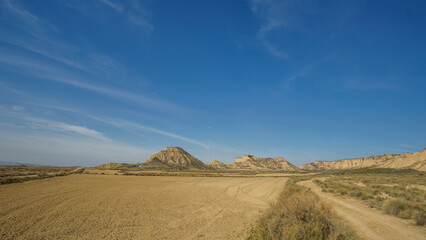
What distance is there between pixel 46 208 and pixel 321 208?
15168mm

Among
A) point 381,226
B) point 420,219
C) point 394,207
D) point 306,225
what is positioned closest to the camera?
point 306,225

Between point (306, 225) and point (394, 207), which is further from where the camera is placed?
point (394, 207)

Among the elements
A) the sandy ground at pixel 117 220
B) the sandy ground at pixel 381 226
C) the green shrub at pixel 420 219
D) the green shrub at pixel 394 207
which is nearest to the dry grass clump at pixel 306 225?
the sandy ground at pixel 381 226

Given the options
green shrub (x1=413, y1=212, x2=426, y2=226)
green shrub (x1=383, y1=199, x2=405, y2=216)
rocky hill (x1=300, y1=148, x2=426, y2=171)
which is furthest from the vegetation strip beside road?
rocky hill (x1=300, y1=148, x2=426, y2=171)

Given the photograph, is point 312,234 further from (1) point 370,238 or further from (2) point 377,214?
(2) point 377,214

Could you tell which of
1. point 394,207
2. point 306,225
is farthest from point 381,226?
point 306,225

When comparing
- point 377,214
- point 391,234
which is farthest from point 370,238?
point 377,214

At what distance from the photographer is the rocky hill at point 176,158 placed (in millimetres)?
163012

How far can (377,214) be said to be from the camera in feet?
39.7

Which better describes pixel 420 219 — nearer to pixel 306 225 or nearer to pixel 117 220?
pixel 306 225

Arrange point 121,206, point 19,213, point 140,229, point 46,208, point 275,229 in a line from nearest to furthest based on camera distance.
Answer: point 275,229, point 140,229, point 19,213, point 46,208, point 121,206

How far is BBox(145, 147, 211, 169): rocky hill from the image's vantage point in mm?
163012

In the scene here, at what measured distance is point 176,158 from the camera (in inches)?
6786

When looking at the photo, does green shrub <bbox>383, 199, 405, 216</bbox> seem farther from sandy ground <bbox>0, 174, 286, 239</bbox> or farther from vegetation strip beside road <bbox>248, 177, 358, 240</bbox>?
sandy ground <bbox>0, 174, 286, 239</bbox>
